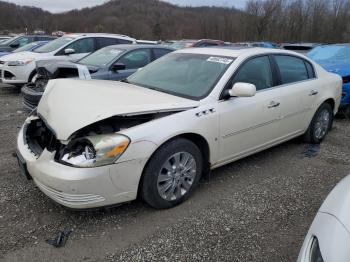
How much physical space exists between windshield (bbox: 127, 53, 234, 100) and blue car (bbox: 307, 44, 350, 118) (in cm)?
384

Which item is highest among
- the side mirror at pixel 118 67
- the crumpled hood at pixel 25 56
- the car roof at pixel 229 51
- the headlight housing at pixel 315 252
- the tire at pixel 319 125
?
the car roof at pixel 229 51

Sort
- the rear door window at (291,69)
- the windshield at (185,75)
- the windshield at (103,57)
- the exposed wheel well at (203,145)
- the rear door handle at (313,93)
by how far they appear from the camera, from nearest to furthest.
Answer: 1. the exposed wheel well at (203,145)
2. the windshield at (185,75)
3. the rear door window at (291,69)
4. the rear door handle at (313,93)
5. the windshield at (103,57)

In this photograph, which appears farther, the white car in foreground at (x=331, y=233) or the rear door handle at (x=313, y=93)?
the rear door handle at (x=313, y=93)

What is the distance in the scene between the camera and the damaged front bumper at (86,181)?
9.12 ft

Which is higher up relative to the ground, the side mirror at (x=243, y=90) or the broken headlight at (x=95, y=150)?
the side mirror at (x=243, y=90)

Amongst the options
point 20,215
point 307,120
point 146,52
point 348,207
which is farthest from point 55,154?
point 146,52

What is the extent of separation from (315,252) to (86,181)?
68.1 inches

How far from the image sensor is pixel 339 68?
7.05 meters

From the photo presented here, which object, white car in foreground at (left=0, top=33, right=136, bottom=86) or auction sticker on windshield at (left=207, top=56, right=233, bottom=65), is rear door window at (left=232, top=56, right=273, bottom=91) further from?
white car in foreground at (left=0, top=33, right=136, bottom=86)

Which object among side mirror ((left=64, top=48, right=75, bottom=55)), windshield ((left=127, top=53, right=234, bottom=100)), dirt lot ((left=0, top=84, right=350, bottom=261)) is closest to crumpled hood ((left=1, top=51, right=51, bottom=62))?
side mirror ((left=64, top=48, right=75, bottom=55))

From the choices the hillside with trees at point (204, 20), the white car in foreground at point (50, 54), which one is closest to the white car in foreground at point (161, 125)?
the white car in foreground at point (50, 54)

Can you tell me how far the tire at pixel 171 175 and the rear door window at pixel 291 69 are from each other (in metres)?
1.85

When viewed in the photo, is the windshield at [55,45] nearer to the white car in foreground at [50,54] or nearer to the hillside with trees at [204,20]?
the white car in foreground at [50,54]

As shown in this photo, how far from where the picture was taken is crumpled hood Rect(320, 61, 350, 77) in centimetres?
682
